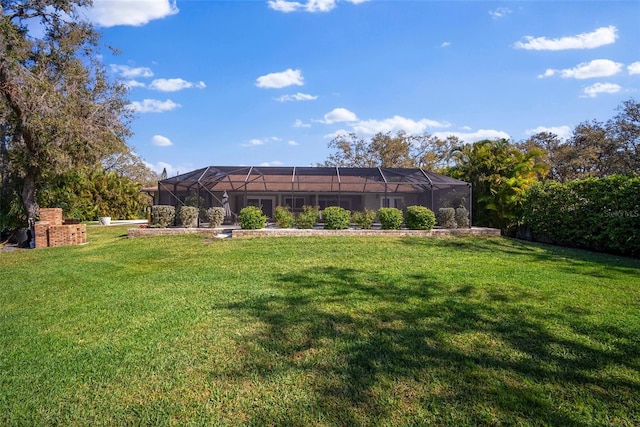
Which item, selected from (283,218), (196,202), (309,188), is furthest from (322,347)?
(196,202)

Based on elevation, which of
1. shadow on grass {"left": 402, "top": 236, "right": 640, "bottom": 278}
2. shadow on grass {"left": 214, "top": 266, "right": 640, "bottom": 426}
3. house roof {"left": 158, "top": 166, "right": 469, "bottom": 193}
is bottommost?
shadow on grass {"left": 214, "top": 266, "right": 640, "bottom": 426}

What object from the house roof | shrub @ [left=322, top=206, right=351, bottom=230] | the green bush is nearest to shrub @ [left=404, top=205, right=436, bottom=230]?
the house roof

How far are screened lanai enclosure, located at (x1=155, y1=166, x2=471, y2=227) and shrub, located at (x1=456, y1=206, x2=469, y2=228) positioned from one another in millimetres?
486

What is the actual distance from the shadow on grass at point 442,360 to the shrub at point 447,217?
8482mm

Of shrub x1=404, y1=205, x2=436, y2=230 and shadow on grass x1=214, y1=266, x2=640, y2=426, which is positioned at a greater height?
shrub x1=404, y1=205, x2=436, y2=230

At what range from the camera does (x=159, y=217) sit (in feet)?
41.2

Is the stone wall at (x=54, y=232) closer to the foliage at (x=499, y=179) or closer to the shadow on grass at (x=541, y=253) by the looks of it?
the shadow on grass at (x=541, y=253)

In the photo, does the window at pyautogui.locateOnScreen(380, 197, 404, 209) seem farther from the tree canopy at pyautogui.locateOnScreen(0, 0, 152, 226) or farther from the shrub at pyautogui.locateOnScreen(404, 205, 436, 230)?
the tree canopy at pyautogui.locateOnScreen(0, 0, 152, 226)

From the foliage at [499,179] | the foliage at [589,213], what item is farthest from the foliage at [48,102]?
the foliage at [589,213]

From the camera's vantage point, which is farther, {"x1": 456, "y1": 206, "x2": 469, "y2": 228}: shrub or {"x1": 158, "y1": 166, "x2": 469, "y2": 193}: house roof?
{"x1": 158, "y1": 166, "x2": 469, "y2": 193}: house roof

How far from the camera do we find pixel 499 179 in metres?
14.4

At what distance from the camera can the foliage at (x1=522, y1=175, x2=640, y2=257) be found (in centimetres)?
952

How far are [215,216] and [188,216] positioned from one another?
3.11 ft

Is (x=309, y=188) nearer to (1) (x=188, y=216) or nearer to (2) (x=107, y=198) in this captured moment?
(1) (x=188, y=216)
